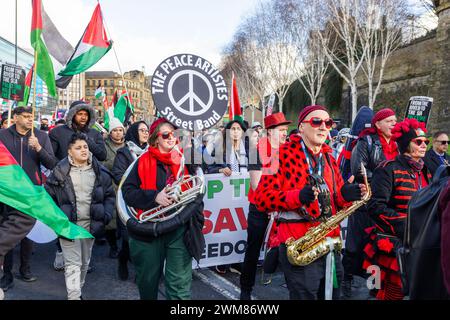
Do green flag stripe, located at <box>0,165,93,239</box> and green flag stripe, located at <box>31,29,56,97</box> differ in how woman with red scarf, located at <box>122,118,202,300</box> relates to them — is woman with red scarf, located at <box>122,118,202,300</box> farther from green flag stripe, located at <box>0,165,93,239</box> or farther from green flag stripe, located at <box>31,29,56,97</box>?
green flag stripe, located at <box>31,29,56,97</box>

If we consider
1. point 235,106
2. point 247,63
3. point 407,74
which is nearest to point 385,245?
point 235,106

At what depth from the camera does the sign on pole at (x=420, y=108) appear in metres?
7.03

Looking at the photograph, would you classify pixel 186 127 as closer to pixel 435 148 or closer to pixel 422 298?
pixel 422 298

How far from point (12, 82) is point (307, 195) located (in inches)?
265

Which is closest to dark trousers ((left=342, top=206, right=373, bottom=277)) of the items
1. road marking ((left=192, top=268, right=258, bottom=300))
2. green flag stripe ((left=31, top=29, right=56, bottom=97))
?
road marking ((left=192, top=268, right=258, bottom=300))

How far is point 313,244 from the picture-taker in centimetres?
280

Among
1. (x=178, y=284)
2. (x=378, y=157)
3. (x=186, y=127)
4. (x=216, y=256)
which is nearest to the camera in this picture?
(x=178, y=284)

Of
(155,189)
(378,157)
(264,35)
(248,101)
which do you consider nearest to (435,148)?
(378,157)

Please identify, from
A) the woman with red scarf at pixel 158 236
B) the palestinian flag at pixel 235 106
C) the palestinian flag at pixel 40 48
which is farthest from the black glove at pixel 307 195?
the palestinian flag at pixel 40 48

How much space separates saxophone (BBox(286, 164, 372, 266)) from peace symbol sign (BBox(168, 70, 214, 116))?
1.46 metres

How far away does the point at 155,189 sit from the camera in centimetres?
333

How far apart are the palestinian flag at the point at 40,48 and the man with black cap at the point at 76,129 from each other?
0.50 metres

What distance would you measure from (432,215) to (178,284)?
6.52ft

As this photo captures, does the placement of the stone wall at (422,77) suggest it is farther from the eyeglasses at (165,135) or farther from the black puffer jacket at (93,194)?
the eyeglasses at (165,135)
